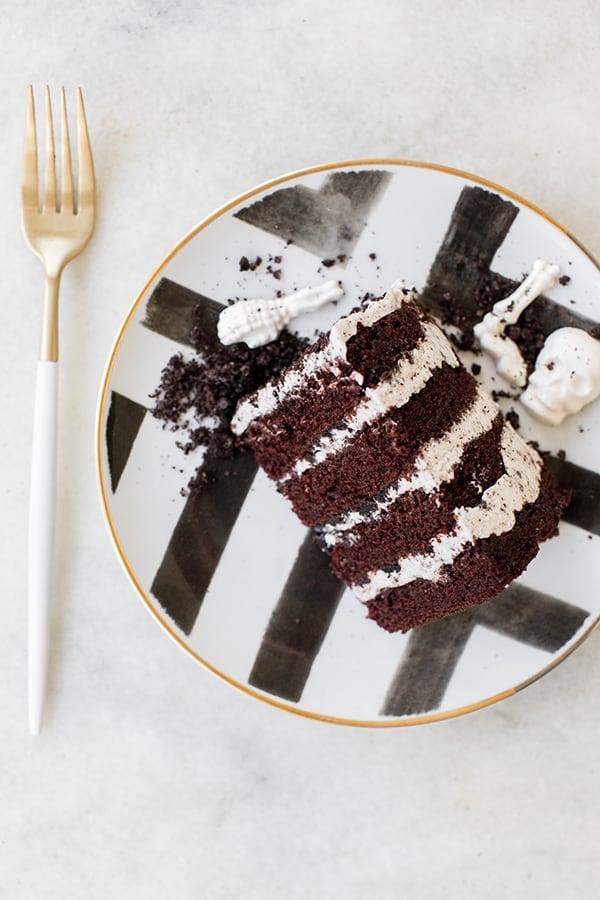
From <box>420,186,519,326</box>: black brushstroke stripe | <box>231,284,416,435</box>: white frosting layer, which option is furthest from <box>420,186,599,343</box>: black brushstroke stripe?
<box>231,284,416,435</box>: white frosting layer

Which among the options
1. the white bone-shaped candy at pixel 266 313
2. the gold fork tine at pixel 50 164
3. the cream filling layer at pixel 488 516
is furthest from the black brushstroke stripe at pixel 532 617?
the gold fork tine at pixel 50 164

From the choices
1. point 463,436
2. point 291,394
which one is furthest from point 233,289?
point 463,436

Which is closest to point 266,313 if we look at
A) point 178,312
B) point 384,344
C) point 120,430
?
point 178,312

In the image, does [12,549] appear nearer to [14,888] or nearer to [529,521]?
[14,888]

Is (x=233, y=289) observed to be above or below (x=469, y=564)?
above

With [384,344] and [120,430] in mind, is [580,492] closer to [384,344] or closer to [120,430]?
[384,344]

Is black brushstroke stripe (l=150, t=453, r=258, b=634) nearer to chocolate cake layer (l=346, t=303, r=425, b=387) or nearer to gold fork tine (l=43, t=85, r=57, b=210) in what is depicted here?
chocolate cake layer (l=346, t=303, r=425, b=387)

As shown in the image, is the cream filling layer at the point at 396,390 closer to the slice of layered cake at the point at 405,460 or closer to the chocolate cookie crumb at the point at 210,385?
the slice of layered cake at the point at 405,460
